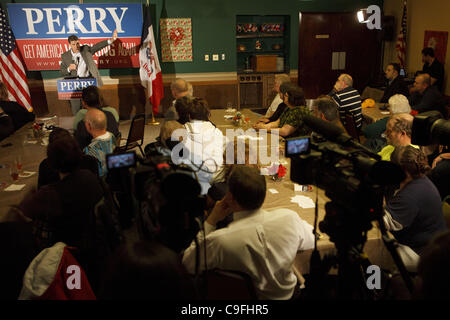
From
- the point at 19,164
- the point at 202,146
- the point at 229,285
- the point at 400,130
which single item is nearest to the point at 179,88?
the point at 202,146

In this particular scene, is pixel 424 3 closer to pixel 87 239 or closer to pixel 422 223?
pixel 422 223

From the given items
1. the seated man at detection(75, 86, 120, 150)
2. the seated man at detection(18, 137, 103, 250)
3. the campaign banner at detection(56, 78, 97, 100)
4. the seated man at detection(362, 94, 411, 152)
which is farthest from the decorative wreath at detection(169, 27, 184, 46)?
the seated man at detection(18, 137, 103, 250)

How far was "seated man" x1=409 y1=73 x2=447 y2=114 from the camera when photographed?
5719mm

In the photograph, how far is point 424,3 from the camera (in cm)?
752

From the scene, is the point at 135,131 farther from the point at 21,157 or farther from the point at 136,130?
the point at 21,157

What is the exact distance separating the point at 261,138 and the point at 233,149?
1008 millimetres

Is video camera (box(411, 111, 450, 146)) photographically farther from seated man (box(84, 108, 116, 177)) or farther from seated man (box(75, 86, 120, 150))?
seated man (box(75, 86, 120, 150))

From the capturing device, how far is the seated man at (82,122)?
414 centimetres

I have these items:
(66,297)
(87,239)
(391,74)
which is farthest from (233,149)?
(391,74)

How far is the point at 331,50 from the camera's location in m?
8.76

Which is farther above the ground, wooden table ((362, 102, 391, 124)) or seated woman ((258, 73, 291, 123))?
seated woman ((258, 73, 291, 123))

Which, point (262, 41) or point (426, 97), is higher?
point (262, 41)

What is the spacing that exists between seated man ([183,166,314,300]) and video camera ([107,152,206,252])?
0.29 metres

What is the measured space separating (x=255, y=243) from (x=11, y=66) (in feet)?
19.6
